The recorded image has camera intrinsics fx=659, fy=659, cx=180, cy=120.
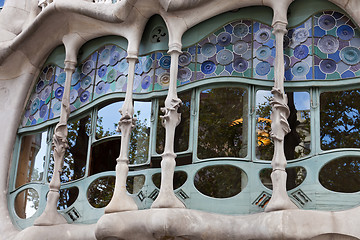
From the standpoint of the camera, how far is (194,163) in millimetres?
10172

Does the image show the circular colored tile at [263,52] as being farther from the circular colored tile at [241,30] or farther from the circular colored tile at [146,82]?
the circular colored tile at [146,82]

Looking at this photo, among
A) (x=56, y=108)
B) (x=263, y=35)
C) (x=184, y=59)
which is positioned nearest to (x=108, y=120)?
(x=56, y=108)

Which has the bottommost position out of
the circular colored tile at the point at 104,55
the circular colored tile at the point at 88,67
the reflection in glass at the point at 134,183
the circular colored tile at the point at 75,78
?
the reflection in glass at the point at 134,183

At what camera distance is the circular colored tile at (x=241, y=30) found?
10.7 m

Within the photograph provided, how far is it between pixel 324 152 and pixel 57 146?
4752 millimetres

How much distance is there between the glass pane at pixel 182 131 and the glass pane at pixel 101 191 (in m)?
1.04

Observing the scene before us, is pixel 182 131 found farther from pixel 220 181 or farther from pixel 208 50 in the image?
pixel 208 50

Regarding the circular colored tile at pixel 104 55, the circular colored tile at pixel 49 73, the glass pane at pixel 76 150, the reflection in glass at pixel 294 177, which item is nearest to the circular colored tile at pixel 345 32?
the reflection in glass at pixel 294 177

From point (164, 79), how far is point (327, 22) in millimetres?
2790

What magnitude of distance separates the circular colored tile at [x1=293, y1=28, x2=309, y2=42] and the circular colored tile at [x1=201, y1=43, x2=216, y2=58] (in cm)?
133

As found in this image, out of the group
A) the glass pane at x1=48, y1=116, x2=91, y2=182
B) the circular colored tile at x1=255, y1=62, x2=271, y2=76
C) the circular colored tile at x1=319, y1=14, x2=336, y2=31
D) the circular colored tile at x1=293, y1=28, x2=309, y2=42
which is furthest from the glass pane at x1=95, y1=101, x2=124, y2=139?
the circular colored tile at x1=319, y1=14, x2=336, y2=31

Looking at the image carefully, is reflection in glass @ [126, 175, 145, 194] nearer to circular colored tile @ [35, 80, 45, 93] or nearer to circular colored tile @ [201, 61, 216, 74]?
circular colored tile @ [201, 61, 216, 74]

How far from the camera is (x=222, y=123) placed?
1034cm

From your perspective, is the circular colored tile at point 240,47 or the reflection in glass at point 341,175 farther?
the circular colored tile at point 240,47
